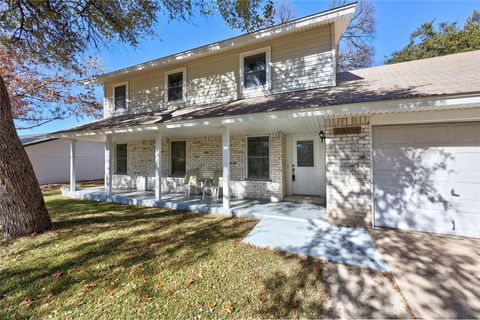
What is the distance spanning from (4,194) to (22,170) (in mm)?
588

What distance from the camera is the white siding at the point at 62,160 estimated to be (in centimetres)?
1462

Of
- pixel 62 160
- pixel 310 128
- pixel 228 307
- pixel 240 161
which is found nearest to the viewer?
pixel 228 307

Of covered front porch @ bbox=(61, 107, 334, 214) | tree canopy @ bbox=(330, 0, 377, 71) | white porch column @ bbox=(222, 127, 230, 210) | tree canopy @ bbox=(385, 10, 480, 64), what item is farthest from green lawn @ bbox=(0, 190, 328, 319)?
tree canopy @ bbox=(385, 10, 480, 64)

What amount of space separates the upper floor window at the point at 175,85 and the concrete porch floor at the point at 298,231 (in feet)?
14.9

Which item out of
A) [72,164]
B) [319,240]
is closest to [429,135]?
[319,240]

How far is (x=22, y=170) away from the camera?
15.7 ft

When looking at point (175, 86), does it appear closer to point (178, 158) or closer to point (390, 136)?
point (178, 158)

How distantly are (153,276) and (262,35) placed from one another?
24.5ft

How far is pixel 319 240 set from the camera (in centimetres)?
436

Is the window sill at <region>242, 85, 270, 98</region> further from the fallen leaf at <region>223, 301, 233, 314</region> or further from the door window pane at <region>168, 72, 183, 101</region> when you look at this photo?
the fallen leaf at <region>223, 301, 233, 314</region>

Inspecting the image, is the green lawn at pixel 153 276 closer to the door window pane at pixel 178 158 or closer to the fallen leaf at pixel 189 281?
the fallen leaf at pixel 189 281

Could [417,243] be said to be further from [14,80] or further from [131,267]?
[14,80]

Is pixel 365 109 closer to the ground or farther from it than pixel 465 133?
farther from it

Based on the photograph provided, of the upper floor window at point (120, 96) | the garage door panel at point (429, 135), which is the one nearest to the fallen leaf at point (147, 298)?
the garage door panel at point (429, 135)
